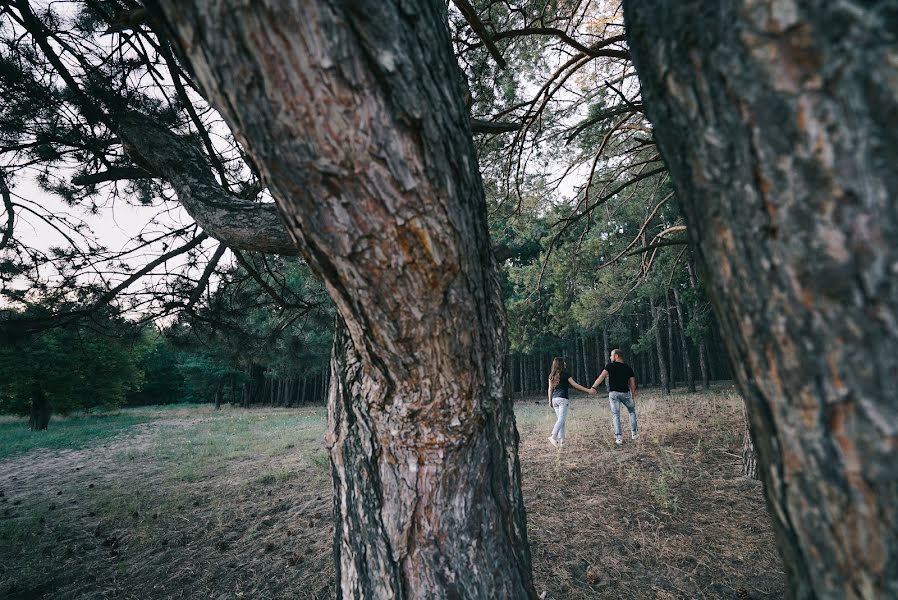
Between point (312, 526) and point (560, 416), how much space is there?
171 inches

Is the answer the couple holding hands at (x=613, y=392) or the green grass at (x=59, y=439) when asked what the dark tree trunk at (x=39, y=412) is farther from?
the couple holding hands at (x=613, y=392)

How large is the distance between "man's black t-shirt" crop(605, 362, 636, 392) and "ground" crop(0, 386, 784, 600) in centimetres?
92

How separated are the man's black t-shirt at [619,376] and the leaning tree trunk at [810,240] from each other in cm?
658

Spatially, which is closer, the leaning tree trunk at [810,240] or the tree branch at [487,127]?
the leaning tree trunk at [810,240]

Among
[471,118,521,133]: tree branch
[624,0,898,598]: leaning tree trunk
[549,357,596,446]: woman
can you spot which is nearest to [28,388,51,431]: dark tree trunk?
[549,357,596,446]: woman

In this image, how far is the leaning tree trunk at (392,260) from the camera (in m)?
0.89

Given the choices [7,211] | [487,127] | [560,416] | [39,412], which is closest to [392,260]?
[487,127]

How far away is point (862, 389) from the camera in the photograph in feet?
2.00

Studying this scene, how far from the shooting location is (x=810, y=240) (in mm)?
627

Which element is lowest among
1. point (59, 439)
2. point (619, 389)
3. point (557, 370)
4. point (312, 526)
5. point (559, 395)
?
point (59, 439)

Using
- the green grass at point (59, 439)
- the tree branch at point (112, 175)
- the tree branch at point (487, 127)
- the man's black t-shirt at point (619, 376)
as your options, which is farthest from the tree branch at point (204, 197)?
the green grass at point (59, 439)

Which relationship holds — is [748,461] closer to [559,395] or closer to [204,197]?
[559,395]

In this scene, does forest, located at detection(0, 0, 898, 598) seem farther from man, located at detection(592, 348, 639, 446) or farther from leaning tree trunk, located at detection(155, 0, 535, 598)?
man, located at detection(592, 348, 639, 446)

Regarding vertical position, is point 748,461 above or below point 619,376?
below
